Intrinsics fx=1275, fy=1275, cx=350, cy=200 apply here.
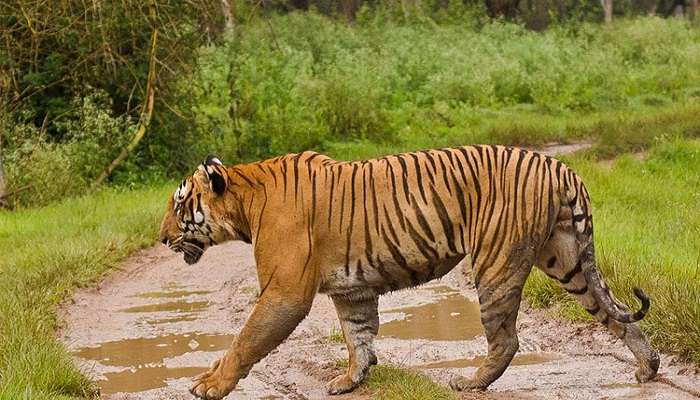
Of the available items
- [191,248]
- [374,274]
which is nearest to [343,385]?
[374,274]

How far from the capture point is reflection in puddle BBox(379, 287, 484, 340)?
7902mm

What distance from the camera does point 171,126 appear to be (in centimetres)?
1561

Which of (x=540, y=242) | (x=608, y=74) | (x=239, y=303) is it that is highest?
(x=540, y=242)

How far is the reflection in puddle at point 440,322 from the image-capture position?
25.9 ft

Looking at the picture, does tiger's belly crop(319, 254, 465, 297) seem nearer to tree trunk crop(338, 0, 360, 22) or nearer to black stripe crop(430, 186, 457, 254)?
black stripe crop(430, 186, 457, 254)

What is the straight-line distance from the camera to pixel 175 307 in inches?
363

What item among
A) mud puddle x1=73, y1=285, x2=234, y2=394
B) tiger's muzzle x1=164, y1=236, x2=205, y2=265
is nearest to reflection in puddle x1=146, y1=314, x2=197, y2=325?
mud puddle x1=73, y1=285, x2=234, y2=394

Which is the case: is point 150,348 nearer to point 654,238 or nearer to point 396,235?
point 396,235

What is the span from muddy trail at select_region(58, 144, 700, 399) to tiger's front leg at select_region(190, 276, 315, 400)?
0.52 metres

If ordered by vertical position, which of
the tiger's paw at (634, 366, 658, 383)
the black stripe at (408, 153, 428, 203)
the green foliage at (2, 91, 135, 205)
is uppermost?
the black stripe at (408, 153, 428, 203)

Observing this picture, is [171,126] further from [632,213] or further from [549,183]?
[549,183]

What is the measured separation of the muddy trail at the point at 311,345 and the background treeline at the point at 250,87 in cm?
480

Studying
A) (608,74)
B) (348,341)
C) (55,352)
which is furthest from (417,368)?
(608,74)

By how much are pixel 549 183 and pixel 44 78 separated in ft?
32.6
